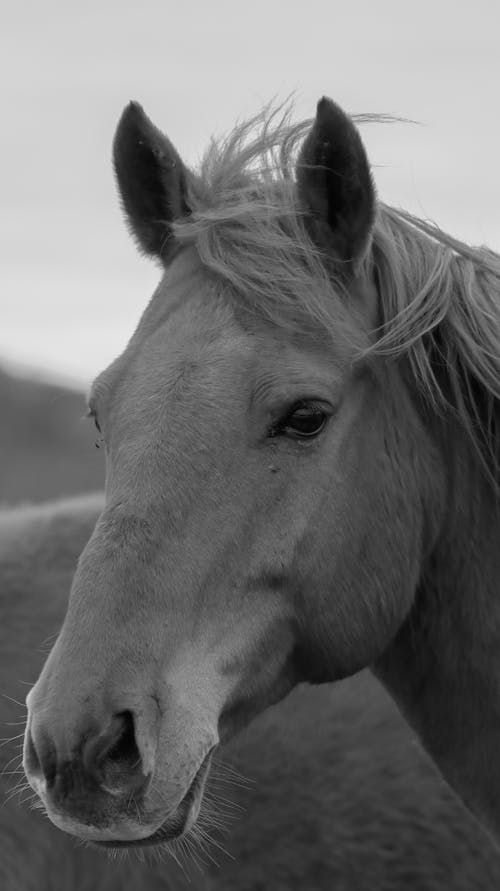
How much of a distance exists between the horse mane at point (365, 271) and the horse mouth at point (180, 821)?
42.0 inches

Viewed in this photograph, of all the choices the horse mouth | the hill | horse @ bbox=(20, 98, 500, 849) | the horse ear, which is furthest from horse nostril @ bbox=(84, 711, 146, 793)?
the hill

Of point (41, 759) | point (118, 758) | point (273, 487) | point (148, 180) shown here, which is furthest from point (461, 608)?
point (148, 180)

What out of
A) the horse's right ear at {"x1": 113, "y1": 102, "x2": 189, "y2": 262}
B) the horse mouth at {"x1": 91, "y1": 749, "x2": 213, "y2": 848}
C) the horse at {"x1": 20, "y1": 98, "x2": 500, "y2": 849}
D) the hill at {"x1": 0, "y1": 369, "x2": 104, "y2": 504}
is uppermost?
the horse's right ear at {"x1": 113, "y1": 102, "x2": 189, "y2": 262}

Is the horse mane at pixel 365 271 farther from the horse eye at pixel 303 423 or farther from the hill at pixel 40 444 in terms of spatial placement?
the hill at pixel 40 444

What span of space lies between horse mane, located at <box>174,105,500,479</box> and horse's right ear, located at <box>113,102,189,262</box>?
7 centimetres

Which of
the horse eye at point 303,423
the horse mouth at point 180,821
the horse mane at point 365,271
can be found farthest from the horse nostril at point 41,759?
the horse mane at point 365,271

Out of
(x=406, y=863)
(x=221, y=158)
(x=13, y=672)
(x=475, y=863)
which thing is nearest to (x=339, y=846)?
(x=406, y=863)

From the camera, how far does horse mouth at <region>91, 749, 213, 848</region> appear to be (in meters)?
2.35

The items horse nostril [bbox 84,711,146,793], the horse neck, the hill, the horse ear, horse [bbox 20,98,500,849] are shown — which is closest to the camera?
horse nostril [bbox 84,711,146,793]

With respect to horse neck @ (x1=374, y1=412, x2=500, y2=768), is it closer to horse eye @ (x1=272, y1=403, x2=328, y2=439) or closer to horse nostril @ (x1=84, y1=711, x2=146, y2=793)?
horse eye @ (x1=272, y1=403, x2=328, y2=439)

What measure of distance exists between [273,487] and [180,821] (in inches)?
29.8

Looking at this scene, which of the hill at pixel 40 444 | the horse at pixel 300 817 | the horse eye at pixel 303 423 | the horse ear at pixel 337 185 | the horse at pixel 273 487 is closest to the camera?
the horse at pixel 273 487

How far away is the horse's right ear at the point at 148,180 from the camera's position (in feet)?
10.0

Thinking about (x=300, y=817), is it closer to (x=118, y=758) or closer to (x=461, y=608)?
(x=461, y=608)
